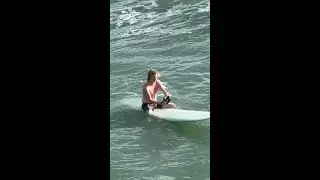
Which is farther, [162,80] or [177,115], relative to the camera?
[162,80]

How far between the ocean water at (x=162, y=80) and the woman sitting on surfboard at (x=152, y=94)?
0.66 ft

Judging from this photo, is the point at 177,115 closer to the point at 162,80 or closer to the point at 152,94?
the point at 152,94

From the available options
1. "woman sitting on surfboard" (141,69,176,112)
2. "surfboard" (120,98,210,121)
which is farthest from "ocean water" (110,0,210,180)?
"woman sitting on surfboard" (141,69,176,112)

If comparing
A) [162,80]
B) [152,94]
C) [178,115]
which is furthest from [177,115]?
[162,80]

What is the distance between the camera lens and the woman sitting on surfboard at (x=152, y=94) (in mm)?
6672

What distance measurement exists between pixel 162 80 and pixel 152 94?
7.73ft

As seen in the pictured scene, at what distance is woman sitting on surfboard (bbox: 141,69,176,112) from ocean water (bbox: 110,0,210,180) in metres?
0.20

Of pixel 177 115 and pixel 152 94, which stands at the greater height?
pixel 152 94

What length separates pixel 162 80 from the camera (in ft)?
29.8
